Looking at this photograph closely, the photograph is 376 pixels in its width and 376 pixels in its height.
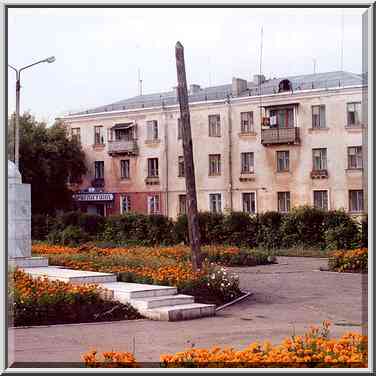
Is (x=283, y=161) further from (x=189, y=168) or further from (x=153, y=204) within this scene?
(x=189, y=168)

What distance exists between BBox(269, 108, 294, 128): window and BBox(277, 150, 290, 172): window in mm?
528

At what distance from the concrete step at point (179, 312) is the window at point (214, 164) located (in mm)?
3661

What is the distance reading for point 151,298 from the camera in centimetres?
1097

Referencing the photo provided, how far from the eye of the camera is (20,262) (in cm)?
1374

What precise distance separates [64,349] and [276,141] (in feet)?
23.8

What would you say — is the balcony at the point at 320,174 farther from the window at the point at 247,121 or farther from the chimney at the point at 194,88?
the chimney at the point at 194,88

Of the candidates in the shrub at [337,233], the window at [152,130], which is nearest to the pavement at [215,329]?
the window at [152,130]

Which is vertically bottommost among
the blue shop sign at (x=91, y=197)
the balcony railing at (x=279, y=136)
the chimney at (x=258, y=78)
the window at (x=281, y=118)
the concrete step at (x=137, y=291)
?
the concrete step at (x=137, y=291)

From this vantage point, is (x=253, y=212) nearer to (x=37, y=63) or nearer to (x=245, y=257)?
(x=245, y=257)

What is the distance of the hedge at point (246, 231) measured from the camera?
18.0 meters

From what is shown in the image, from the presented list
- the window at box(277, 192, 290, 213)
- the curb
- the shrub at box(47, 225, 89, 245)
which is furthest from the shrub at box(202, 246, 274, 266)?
the curb

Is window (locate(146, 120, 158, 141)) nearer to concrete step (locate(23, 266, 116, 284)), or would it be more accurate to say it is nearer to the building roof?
the building roof

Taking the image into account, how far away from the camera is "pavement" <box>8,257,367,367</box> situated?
798 cm

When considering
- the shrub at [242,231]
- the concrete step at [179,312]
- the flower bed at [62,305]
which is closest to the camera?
the flower bed at [62,305]
